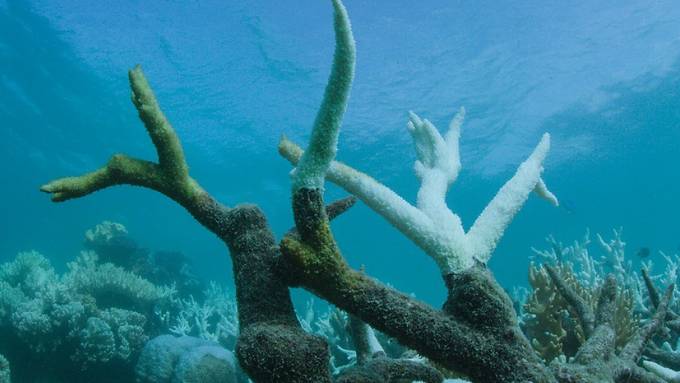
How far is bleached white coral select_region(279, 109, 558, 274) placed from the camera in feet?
6.53

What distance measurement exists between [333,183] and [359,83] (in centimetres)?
2566

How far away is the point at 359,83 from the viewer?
26984mm

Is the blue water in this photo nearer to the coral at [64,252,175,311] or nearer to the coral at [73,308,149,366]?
the coral at [64,252,175,311]

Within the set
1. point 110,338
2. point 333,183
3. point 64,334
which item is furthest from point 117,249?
point 333,183

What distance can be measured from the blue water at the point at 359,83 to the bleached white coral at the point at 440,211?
16.2 metres

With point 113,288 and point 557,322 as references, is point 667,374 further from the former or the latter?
point 113,288

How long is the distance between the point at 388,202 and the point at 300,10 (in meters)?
23.1

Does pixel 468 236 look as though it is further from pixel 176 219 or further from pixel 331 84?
pixel 176 219

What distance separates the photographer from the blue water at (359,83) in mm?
23547

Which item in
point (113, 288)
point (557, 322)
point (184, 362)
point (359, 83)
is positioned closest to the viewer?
point (557, 322)

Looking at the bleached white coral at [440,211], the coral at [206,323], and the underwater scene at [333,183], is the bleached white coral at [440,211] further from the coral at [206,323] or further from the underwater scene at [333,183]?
the coral at [206,323]

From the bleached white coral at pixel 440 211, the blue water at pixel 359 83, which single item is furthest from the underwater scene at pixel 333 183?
the blue water at pixel 359 83

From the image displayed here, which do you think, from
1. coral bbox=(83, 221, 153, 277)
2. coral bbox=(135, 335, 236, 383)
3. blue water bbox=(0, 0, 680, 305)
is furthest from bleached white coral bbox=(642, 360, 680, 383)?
blue water bbox=(0, 0, 680, 305)

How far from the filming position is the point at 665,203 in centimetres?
6062
